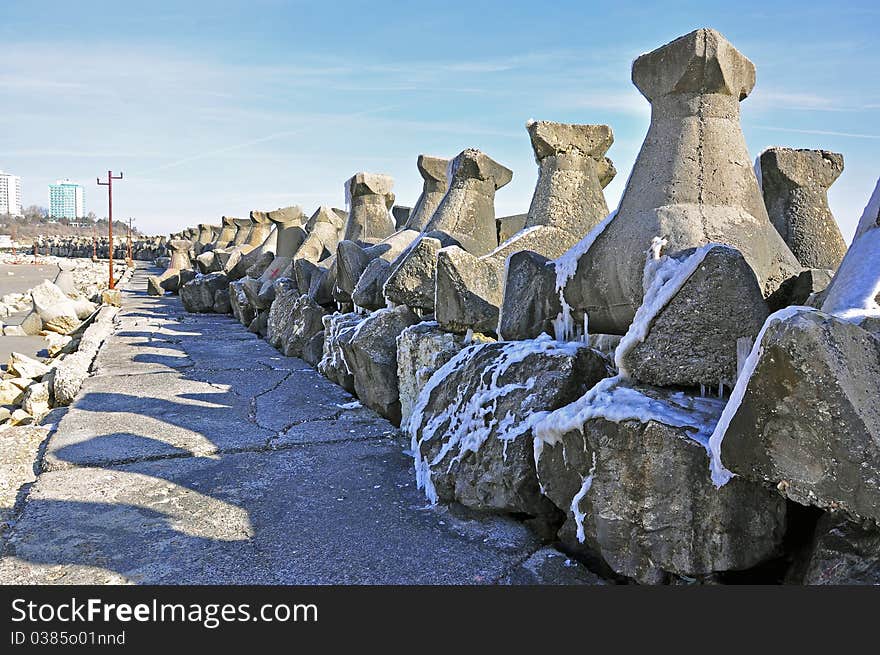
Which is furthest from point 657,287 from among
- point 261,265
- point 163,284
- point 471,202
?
point 163,284

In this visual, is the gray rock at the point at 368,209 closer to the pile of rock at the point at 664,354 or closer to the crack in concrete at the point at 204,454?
the pile of rock at the point at 664,354

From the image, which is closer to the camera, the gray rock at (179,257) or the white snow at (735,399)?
the white snow at (735,399)

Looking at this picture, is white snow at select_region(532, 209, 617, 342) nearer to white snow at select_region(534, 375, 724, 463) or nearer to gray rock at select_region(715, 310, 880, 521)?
white snow at select_region(534, 375, 724, 463)

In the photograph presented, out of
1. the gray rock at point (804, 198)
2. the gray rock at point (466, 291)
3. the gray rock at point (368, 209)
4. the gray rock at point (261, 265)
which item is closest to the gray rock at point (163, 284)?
the gray rock at point (261, 265)

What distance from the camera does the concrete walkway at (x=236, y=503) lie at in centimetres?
250

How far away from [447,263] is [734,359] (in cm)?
195

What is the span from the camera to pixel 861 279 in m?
1.93

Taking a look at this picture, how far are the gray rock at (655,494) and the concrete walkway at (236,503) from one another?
1.29ft

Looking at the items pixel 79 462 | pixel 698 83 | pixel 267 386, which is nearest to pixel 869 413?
pixel 698 83

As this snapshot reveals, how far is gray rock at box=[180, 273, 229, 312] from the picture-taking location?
12.2 m

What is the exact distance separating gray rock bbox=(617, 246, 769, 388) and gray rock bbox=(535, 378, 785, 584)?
8 cm

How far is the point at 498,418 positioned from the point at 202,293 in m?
10.2

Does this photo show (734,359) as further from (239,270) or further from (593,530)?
(239,270)

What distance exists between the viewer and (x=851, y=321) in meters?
1.69
